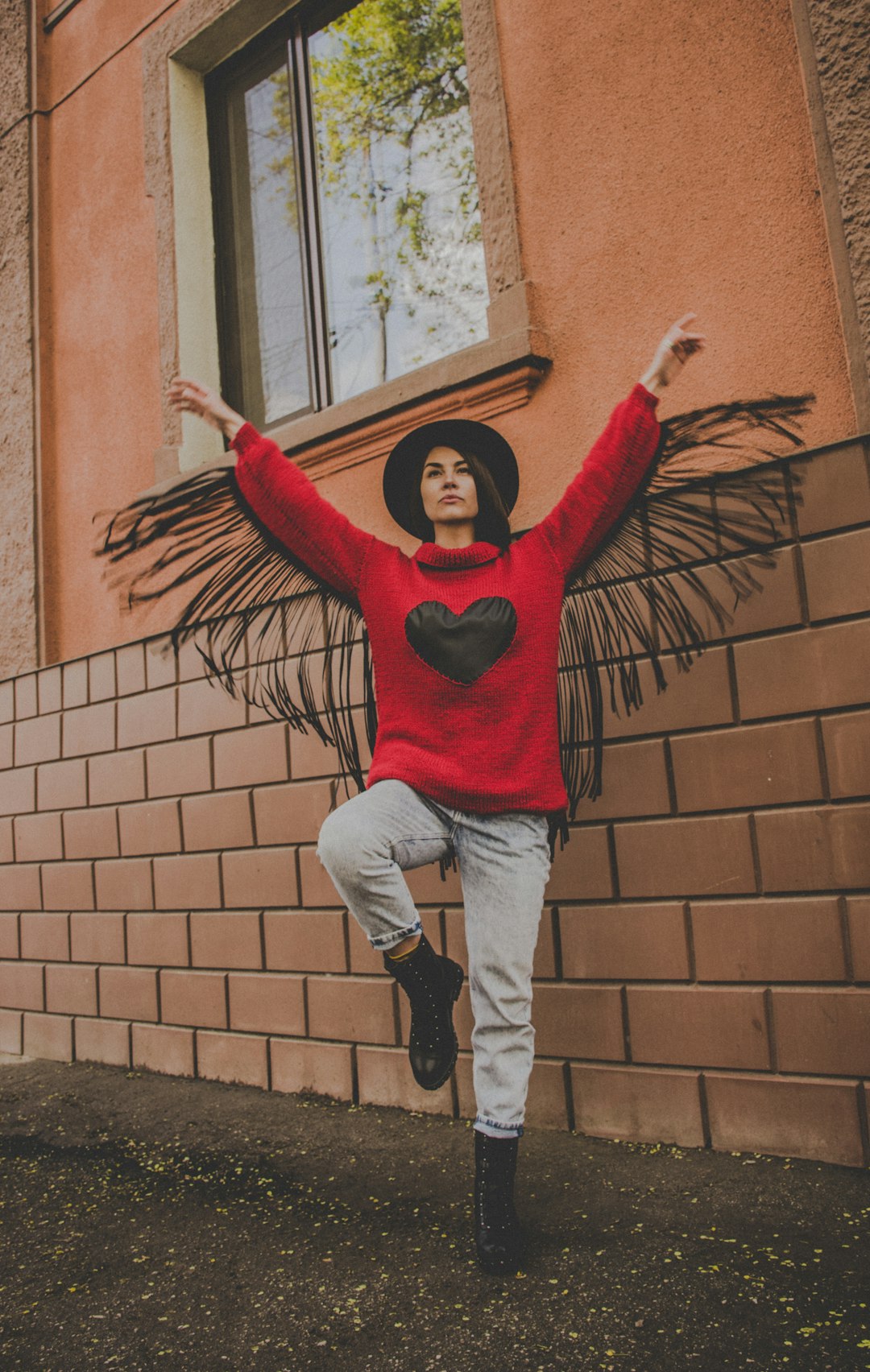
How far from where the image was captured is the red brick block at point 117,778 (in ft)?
13.5

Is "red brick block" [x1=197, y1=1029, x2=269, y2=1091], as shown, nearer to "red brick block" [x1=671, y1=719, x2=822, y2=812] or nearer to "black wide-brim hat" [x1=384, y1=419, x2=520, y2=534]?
"red brick block" [x1=671, y1=719, x2=822, y2=812]

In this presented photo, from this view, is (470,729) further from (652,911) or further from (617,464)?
(652,911)

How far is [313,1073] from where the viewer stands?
3398mm

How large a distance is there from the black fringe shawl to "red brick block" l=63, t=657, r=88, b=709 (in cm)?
183

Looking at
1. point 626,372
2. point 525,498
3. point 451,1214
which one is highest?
point 626,372

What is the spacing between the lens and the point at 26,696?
4.72 m

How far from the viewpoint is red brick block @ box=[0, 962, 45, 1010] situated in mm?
4523

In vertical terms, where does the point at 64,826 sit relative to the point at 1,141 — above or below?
below

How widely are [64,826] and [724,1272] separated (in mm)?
3486

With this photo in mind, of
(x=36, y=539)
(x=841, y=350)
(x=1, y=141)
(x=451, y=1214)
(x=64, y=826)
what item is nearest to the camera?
(x=451, y=1214)

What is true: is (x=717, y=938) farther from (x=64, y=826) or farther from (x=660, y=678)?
(x=64, y=826)

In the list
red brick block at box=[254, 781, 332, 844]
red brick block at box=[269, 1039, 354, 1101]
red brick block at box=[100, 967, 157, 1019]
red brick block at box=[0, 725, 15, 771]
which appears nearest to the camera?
red brick block at box=[269, 1039, 354, 1101]

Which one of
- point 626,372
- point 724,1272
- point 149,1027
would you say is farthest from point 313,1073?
point 626,372

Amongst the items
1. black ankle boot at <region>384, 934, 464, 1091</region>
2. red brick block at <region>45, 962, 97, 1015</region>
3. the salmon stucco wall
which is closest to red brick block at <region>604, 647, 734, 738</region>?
the salmon stucco wall
